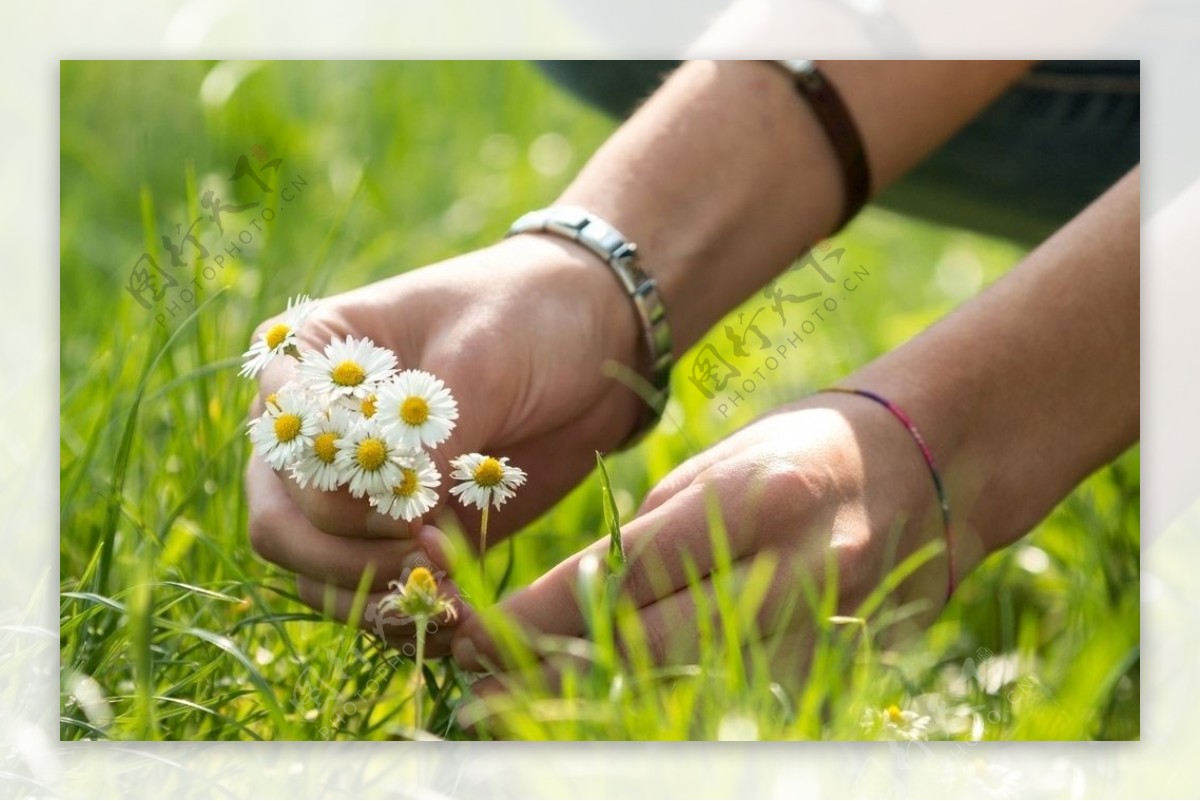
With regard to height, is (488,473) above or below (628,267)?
below

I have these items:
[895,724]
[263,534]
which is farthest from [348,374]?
[895,724]

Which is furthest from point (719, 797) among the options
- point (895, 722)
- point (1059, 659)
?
point (1059, 659)

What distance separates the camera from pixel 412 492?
2.36 feet

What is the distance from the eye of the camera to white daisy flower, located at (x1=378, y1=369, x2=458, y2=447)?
714mm

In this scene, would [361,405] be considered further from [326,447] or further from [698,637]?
[698,637]

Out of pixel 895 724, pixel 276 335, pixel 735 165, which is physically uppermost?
pixel 735 165

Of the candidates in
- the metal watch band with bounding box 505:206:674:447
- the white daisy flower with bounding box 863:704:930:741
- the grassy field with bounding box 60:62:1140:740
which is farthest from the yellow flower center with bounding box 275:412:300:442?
the white daisy flower with bounding box 863:704:930:741

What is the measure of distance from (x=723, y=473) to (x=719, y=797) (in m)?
0.16

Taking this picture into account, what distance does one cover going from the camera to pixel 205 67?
2.79ft

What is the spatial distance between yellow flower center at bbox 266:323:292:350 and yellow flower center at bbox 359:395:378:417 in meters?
0.07

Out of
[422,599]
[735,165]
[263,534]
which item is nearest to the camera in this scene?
[422,599]

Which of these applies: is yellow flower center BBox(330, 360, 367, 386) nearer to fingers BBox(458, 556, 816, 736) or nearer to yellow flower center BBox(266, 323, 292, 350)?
yellow flower center BBox(266, 323, 292, 350)

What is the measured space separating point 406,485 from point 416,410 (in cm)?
4

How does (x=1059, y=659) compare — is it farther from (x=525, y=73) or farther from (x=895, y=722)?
(x=525, y=73)
